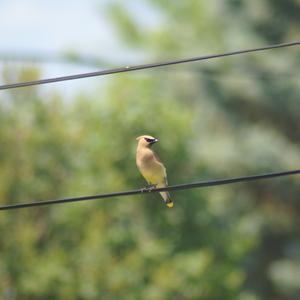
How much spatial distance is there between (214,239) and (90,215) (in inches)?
121

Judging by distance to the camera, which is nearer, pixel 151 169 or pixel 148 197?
pixel 151 169

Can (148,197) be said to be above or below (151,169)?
above

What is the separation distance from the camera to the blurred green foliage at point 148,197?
1073 inches

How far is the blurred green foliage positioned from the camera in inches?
1073

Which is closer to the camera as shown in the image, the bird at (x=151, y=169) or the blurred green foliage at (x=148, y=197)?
the bird at (x=151, y=169)

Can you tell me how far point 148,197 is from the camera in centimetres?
2892

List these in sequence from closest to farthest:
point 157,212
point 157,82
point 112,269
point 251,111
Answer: point 112,269, point 157,212, point 251,111, point 157,82

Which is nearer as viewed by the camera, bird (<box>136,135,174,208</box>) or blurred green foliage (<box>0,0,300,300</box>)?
bird (<box>136,135,174,208</box>)

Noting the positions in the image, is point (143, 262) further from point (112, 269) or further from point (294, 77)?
point (294, 77)

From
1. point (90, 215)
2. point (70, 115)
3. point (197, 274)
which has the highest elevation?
point (70, 115)

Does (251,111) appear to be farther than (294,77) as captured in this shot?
Yes

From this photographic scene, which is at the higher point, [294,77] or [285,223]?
[294,77]

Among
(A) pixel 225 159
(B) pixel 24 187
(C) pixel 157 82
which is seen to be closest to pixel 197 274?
(B) pixel 24 187

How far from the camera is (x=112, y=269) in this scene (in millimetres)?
27219
